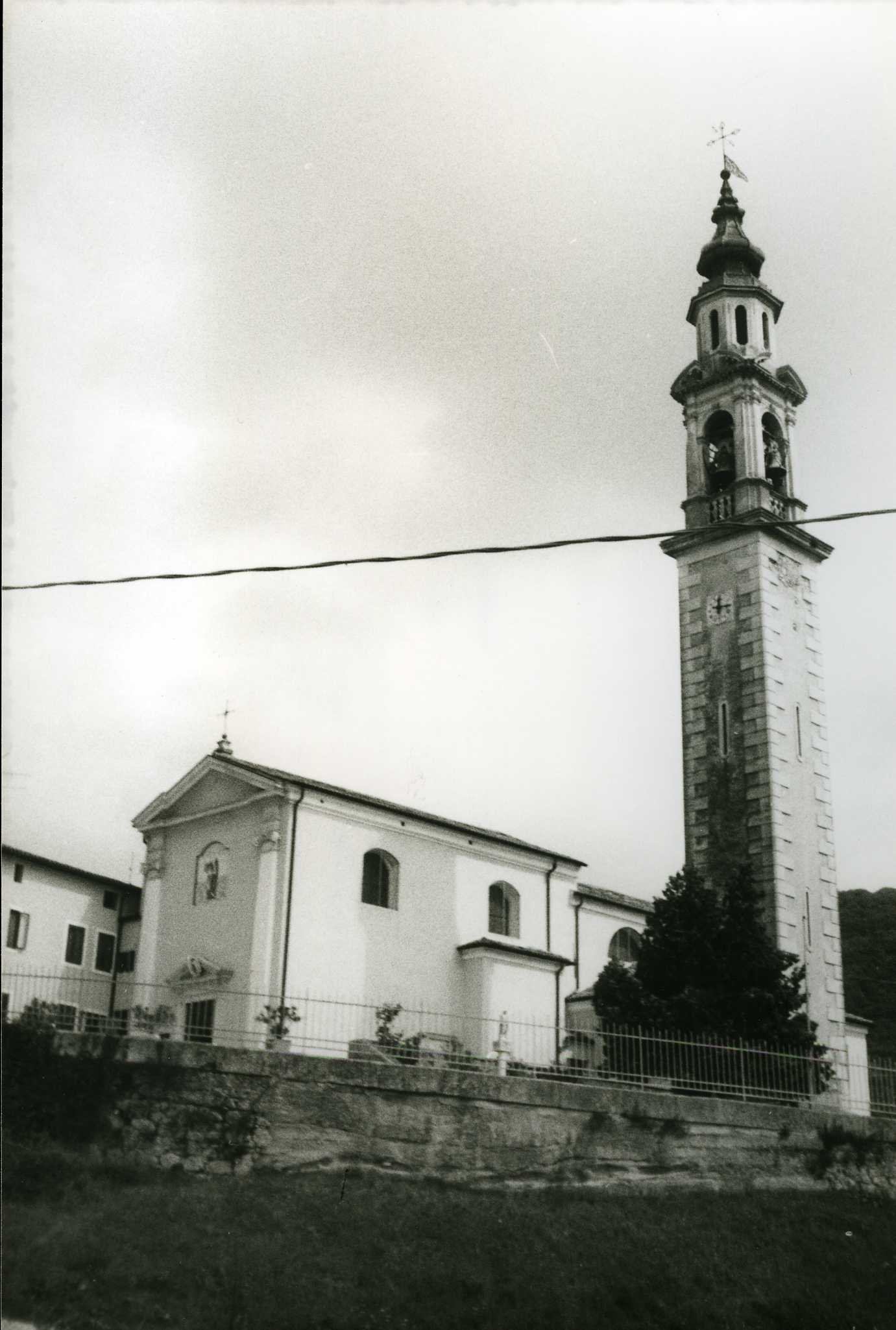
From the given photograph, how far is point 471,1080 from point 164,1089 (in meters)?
4.03

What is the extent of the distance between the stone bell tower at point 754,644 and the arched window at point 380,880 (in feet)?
19.9

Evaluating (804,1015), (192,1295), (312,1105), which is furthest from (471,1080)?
(804,1015)

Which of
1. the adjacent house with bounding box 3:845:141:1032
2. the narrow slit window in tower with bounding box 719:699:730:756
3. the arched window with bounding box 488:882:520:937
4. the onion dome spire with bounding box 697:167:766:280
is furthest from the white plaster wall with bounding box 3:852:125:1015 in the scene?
the onion dome spire with bounding box 697:167:766:280

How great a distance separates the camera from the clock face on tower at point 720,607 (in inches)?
1170

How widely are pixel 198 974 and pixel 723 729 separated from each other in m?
11.7

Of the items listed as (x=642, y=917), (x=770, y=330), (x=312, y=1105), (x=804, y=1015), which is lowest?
(x=312, y=1105)

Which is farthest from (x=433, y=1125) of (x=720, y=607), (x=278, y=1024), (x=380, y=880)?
(x=720, y=607)

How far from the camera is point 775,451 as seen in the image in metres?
31.6

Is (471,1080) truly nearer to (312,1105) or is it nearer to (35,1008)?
(312,1105)

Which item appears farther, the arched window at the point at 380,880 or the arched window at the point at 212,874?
the arched window at the point at 380,880

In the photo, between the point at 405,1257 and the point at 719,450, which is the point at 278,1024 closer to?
the point at 405,1257

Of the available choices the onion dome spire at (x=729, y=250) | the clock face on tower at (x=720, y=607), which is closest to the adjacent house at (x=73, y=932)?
the clock face on tower at (x=720, y=607)

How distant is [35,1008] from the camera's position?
1741cm

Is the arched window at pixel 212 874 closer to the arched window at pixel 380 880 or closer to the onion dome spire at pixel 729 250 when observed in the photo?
the arched window at pixel 380 880
